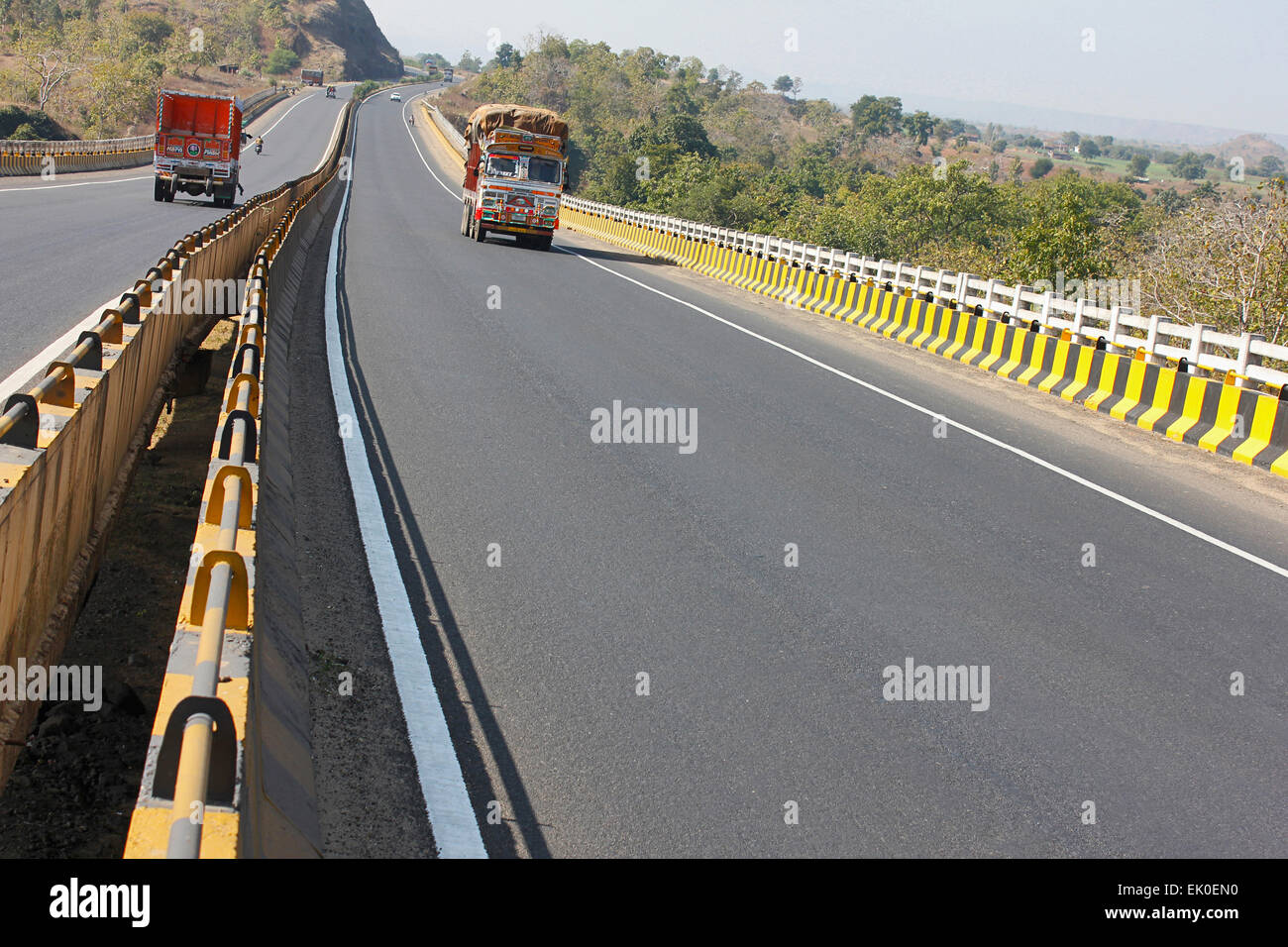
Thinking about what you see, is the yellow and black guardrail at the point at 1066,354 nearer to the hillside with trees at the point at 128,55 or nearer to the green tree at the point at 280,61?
the hillside with trees at the point at 128,55

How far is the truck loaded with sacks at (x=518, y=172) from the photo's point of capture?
33344 millimetres

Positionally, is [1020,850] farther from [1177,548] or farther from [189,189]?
[189,189]

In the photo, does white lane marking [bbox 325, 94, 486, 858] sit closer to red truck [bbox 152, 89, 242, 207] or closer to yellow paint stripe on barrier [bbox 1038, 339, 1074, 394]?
yellow paint stripe on barrier [bbox 1038, 339, 1074, 394]

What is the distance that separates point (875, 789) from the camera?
5.16 m

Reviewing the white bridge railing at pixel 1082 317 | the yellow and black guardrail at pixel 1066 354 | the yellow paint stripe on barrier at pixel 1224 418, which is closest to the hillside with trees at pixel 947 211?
the white bridge railing at pixel 1082 317

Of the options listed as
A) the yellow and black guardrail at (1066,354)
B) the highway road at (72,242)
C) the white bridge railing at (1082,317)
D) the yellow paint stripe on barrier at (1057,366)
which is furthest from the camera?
the yellow paint stripe on barrier at (1057,366)

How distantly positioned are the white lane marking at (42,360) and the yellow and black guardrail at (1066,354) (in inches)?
442

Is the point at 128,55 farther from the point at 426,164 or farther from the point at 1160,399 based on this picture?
the point at 1160,399

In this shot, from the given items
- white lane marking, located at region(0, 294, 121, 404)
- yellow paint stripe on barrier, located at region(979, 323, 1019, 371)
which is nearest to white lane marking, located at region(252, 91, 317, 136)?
yellow paint stripe on barrier, located at region(979, 323, 1019, 371)

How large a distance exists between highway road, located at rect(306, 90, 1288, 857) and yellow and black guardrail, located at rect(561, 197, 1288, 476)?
0.65 meters

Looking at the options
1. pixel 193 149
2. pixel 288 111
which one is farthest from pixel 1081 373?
pixel 288 111

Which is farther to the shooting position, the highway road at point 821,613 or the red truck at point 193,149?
the red truck at point 193,149

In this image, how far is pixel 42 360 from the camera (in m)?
12.1

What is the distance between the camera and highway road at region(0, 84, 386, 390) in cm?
1434
